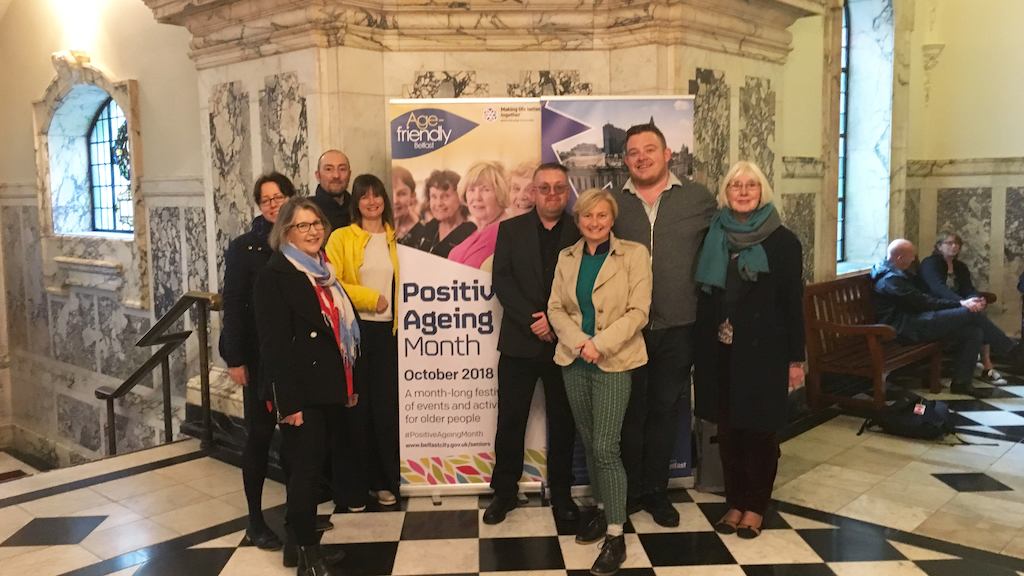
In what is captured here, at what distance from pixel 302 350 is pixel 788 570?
207cm

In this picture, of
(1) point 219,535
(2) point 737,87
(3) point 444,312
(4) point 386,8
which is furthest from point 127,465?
(2) point 737,87

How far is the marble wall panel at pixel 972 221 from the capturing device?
7477 mm

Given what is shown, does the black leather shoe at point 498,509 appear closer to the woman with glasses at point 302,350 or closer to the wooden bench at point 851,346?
the woman with glasses at point 302,350

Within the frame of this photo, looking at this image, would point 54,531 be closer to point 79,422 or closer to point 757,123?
point 757,123

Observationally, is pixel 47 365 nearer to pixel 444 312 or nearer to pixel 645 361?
pixel 444 312

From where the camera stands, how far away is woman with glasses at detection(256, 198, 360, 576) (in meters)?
2.95

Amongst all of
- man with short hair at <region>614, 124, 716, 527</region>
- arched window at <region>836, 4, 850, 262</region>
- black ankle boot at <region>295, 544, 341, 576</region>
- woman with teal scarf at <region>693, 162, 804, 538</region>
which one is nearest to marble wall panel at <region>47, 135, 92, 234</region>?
black ankle boot at <region>295, 544, 341, 576</region>

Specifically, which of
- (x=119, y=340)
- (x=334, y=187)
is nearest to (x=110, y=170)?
(x=119, y=340)

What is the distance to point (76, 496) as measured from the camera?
4.21 metres

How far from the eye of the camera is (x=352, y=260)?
3.68m

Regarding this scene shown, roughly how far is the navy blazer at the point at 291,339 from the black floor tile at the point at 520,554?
37.8 inches

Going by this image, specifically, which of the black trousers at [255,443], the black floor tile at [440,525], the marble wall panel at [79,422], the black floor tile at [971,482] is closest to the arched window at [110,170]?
the marble wall panel at [79,422]

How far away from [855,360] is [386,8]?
3787mm

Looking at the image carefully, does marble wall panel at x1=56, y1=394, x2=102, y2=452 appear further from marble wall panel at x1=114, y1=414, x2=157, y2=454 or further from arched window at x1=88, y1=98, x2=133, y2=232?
arched window at x1=88, y1=98, x2=133, y2=232
